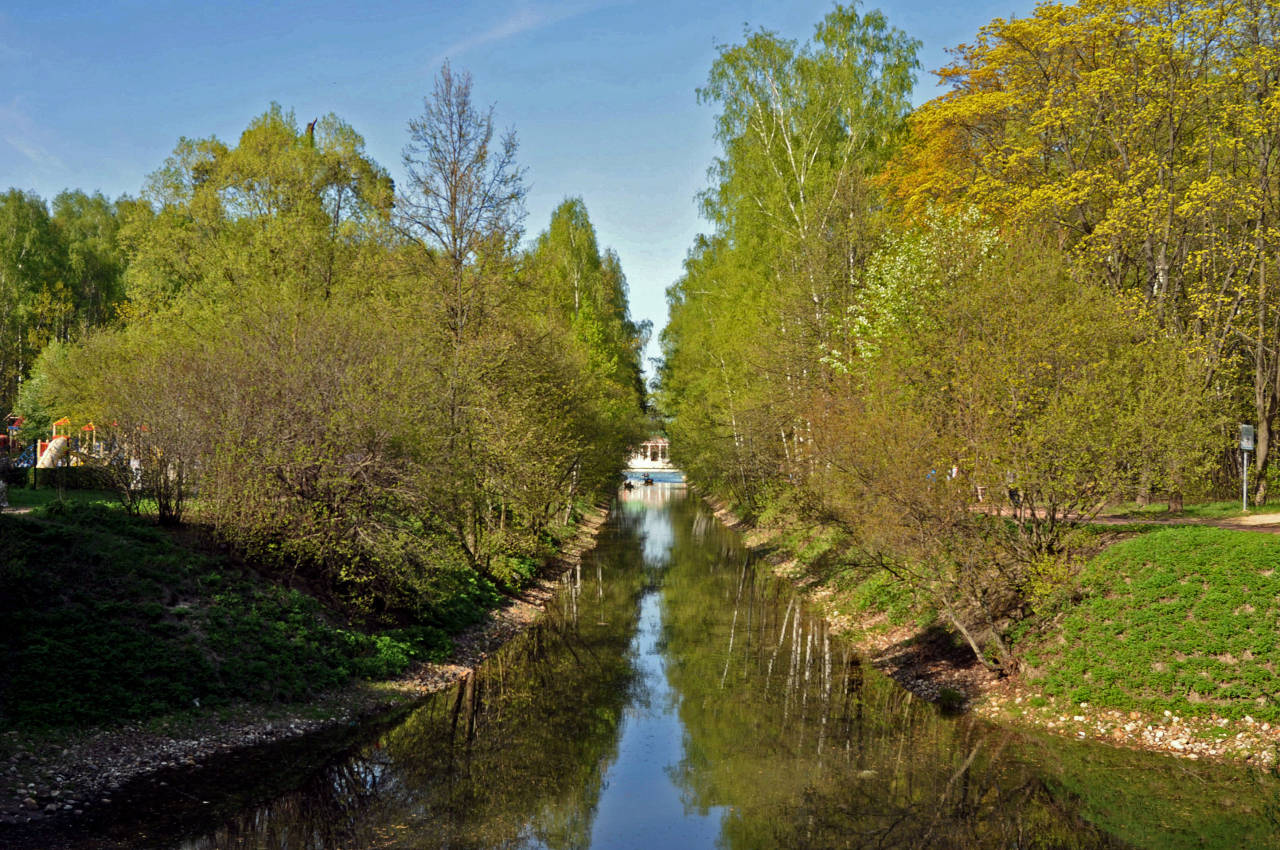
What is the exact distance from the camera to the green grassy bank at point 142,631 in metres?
12.4

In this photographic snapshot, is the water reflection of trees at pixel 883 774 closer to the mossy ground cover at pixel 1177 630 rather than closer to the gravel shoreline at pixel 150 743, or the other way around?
the mossy ground cover at pixel 1177 630

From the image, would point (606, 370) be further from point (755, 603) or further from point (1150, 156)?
point (1150, 156)

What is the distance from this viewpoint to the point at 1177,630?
14.8m

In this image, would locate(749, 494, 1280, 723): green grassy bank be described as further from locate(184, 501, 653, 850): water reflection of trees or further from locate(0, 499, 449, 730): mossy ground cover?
locate(0, 499, 449, 730): mossy ground cover

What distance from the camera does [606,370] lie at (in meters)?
41.3

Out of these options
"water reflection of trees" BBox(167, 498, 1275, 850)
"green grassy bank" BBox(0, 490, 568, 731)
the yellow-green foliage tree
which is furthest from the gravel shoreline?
the yellow-green foliage tree

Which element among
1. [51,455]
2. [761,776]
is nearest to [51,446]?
[51,455]

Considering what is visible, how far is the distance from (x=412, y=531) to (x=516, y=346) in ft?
25.0

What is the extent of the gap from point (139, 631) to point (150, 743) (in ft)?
7.83

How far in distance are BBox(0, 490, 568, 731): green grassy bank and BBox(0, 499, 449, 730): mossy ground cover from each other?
0.02 m

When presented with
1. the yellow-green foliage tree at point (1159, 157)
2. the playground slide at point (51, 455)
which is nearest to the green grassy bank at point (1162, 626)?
the yellow-green foliage tree at point (1159, 157)

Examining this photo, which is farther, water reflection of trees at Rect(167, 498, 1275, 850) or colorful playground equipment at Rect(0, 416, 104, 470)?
colorful playground equipment at Rect(0, 416, 104, 470)

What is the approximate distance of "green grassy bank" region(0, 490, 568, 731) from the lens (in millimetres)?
12438

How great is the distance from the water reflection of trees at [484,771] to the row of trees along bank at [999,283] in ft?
21.4
